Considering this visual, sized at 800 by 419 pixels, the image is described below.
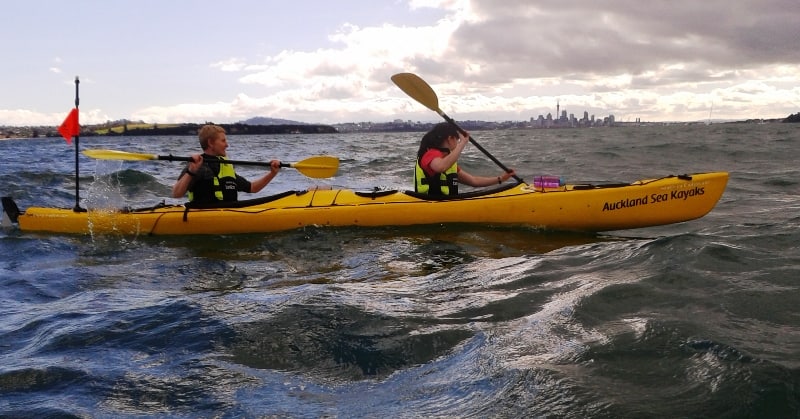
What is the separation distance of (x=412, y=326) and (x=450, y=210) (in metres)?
3.59

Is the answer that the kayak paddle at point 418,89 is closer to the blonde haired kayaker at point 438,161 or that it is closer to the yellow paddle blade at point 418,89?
the yellow paddle blade at point 418,89

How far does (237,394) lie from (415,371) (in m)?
0.88

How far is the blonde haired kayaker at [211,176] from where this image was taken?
7371 mm

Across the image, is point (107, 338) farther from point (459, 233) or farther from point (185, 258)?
Result: point (459, 233)

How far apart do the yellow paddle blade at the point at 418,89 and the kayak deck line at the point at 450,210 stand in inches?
65.4

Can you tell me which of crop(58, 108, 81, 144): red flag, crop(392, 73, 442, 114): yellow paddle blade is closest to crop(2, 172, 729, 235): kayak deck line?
crop(58, 108, 81, 144): red flag

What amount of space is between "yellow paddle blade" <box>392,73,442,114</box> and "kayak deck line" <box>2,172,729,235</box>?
1661 mm

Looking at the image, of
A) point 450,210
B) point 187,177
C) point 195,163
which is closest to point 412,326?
point 450,210

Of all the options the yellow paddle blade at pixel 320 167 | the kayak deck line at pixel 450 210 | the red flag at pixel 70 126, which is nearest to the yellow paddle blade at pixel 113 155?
the red flag at pixel 70 126

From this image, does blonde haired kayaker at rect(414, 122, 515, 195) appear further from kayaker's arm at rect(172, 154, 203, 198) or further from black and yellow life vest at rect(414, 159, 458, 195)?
kayaker's arm at rect(172, 154, 203, 198)

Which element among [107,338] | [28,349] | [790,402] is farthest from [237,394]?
[790,402]

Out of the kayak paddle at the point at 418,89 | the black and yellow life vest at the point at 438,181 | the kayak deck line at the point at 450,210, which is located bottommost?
the kayak deck line at the point at 450,210

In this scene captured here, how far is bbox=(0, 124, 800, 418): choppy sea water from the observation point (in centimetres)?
282

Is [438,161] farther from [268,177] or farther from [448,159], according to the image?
[268,177]
